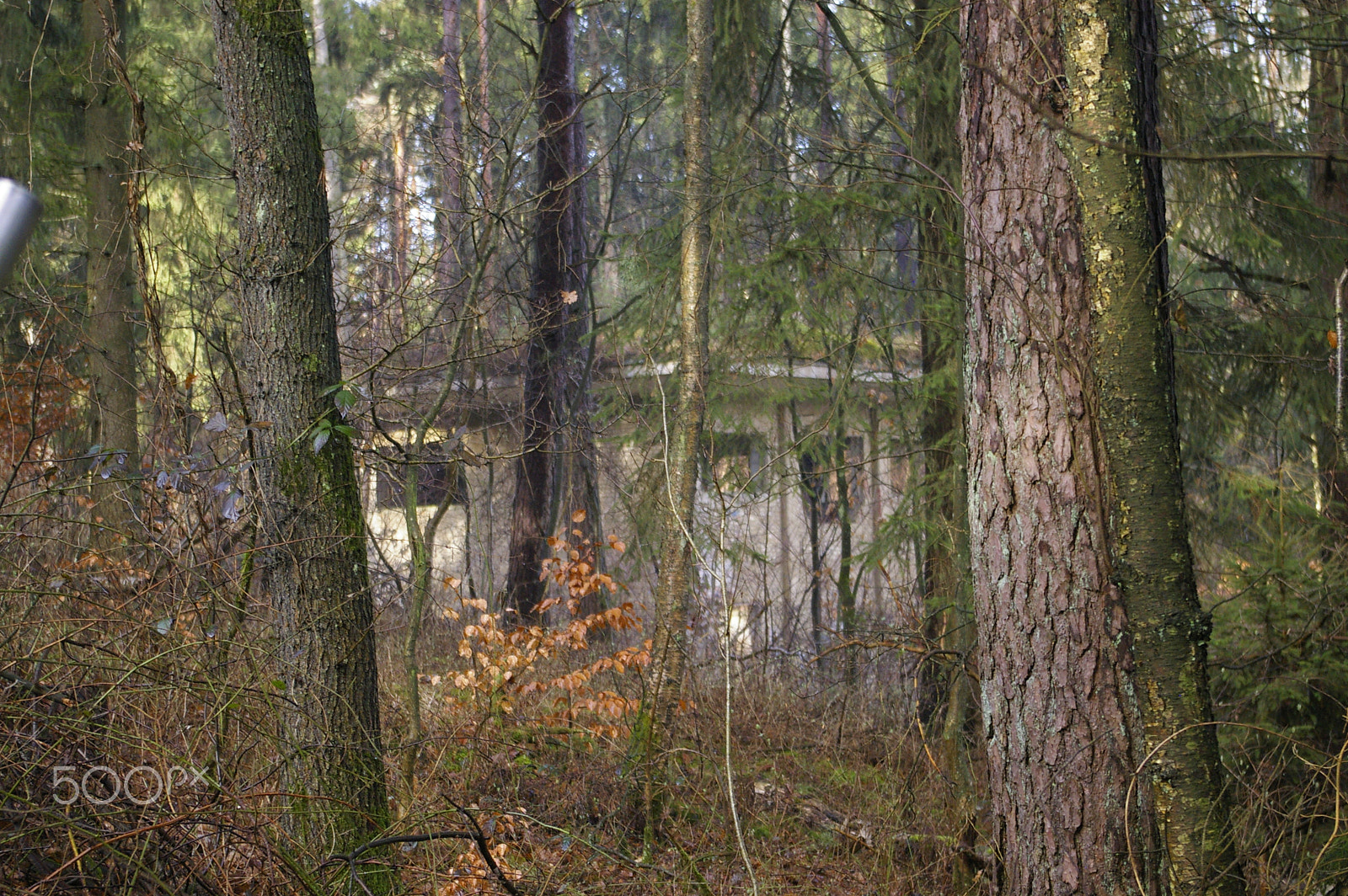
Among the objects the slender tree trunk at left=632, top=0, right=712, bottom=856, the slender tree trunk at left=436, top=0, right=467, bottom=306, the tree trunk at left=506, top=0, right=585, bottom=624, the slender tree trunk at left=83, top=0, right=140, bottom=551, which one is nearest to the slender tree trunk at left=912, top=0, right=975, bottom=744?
the slender tree trunk at left=632, top=0, right=712, bottom=856

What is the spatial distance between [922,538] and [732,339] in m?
2.14

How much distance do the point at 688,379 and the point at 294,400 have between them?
3078 mm

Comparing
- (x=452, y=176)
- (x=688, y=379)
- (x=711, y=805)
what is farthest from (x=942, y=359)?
(x=452, y=176)

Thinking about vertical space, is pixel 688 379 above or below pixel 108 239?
below

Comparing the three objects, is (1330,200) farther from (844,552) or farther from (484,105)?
(484,105)

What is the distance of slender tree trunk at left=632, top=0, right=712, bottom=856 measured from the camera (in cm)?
588

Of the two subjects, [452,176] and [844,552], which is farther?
[844,552]

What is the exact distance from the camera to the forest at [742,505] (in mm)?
2895

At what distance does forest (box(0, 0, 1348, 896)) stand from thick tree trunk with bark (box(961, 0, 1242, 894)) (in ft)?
0.04

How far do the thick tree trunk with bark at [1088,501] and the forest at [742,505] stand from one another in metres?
0.01

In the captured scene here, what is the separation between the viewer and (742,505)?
4762mm

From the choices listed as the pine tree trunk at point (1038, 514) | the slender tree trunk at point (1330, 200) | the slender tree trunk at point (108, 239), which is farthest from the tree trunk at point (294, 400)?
the slender tree trunk at point (1330, 200)

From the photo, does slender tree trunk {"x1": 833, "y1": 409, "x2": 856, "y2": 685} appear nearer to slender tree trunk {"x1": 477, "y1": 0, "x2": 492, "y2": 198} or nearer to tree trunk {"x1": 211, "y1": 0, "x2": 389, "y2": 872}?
slender tree trunk {"x1": 477, "y1": 0, "x2": 492, "y2": 198}

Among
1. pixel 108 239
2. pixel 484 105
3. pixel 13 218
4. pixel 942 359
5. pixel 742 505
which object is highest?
pixel 484 105
